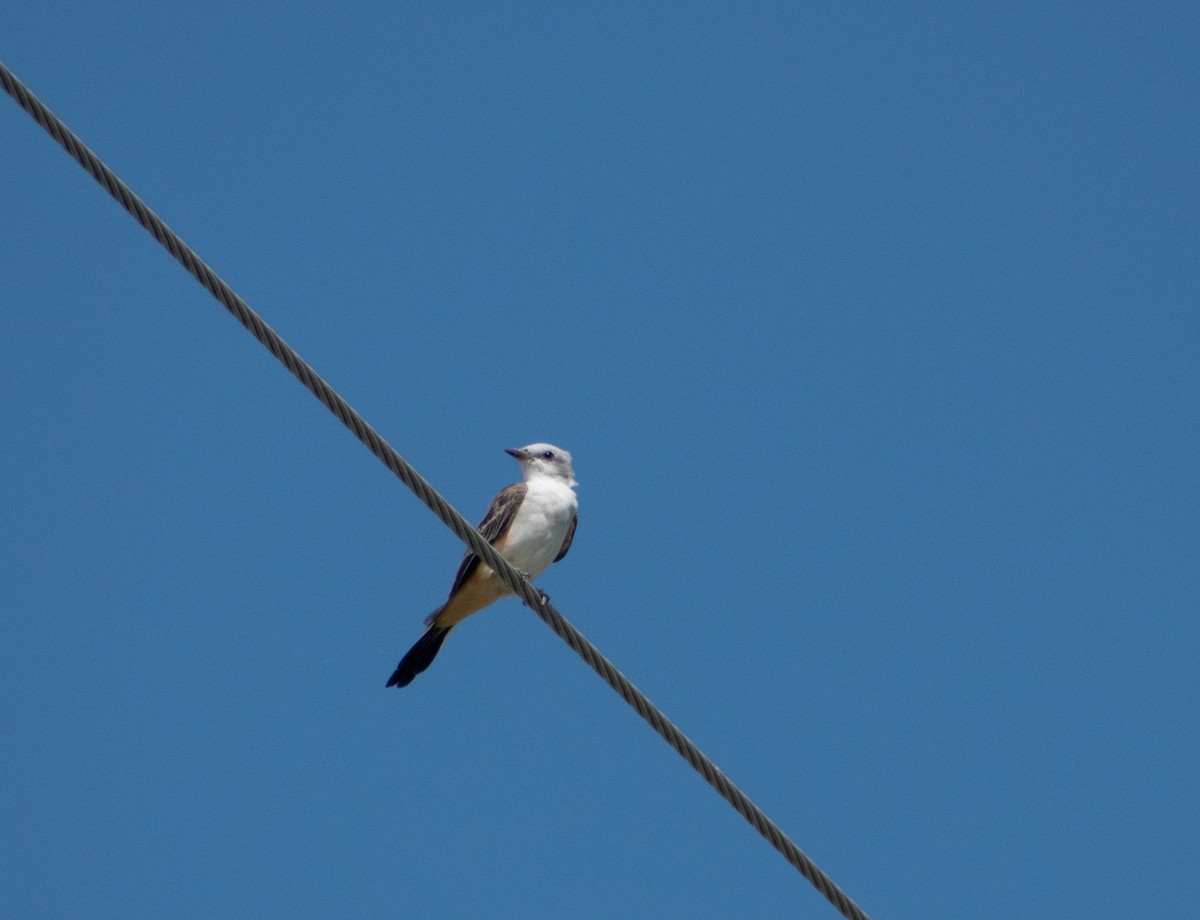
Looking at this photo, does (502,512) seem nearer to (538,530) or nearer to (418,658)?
(538,530)

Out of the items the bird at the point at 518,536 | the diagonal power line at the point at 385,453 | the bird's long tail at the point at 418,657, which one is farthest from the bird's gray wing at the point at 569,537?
the diagonal power line at the point at 385,453

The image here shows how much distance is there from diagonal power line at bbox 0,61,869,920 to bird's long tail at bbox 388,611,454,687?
2.93 m

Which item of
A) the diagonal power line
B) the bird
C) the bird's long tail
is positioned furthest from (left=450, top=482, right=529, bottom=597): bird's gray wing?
the diagonal power line

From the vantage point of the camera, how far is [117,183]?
411 centimetres

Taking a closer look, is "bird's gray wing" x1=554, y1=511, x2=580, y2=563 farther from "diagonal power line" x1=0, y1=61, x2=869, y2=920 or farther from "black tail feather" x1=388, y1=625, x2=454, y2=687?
"diagonal power line" x1=0, y1=61, x2=869, y2=920

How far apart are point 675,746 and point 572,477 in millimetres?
4337

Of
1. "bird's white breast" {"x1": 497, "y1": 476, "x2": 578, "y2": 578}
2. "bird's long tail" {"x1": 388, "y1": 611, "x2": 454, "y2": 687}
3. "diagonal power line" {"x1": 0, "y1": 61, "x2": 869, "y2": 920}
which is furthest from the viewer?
"bird's white breast" {"x1": 497, "y1": 476, "x2": 578, "y2": 578}

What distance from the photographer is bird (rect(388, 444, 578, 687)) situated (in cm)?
786

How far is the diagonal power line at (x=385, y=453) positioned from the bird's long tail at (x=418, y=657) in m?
2.93

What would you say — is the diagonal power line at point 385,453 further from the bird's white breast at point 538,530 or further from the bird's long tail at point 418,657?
the bird's white breast at point 538,530

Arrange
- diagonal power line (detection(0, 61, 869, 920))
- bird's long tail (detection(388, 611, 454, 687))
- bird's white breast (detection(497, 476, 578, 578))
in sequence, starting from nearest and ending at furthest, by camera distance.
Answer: diagonal power line (detection(0, 61, 869, 920)) → bird's long tail (detection(388, 611, 454, 687)) → bird's white breast (detection(497, 476, 578, 578))

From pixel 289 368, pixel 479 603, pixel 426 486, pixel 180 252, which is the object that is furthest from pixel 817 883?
pixel 479 603

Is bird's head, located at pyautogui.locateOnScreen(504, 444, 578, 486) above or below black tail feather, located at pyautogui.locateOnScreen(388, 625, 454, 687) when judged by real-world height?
above

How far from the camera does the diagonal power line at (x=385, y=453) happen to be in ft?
13.5
